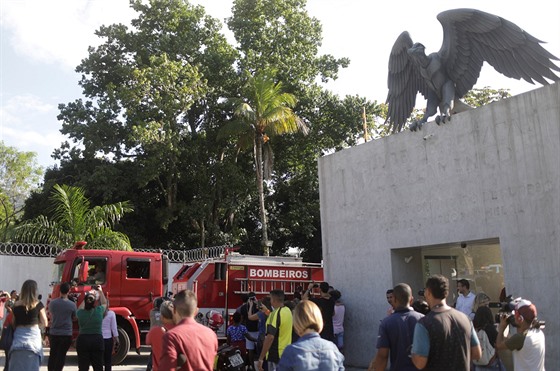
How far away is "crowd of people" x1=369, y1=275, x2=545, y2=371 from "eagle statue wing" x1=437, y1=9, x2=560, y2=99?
17.1 ft

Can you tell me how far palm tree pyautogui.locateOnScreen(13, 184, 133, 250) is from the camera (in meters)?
20.3

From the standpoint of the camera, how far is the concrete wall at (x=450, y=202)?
8.54 meters

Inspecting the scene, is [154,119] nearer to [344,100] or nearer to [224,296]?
[344,100]

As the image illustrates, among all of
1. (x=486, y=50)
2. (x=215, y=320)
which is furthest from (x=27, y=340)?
(x=486, y=50)

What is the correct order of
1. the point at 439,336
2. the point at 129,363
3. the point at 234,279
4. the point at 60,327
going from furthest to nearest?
1. the point at 234,279
2. the point at 129,363
3. the point at 60,327
4. the point at 439,336

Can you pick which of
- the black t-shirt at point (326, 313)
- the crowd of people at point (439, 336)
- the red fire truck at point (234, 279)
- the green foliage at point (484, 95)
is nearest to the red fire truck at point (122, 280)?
the red fire truck at point (234, 279)

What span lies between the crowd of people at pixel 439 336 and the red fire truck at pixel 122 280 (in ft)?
29.2

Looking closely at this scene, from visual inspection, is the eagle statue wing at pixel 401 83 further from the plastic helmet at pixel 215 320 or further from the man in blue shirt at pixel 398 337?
the man in blue shirt at pixel 398 337

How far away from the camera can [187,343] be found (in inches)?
158

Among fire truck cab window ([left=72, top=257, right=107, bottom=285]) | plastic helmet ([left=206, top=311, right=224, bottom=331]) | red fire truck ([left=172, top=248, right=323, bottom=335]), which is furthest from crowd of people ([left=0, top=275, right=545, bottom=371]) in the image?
red fire truck ([left=172, top=248, right=323, bottom=335])

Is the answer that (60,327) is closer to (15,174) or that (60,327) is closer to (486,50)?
(486,50)

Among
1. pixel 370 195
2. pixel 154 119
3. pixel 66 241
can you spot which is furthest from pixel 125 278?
pixel 154 119

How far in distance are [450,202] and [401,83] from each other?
3180mm

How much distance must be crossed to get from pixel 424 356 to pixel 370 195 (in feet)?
24.4
